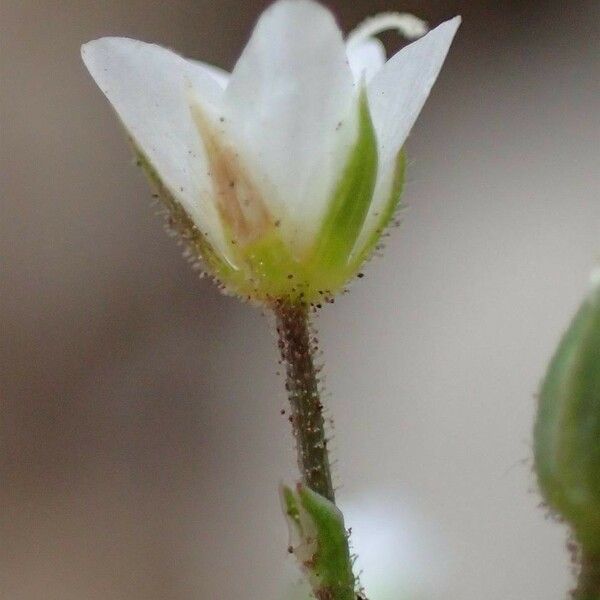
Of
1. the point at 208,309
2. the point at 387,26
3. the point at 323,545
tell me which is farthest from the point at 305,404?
the point at 208,309

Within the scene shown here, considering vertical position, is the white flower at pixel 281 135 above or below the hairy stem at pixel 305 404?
above

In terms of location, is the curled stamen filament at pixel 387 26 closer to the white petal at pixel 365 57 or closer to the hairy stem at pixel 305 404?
the white petal at pixel 365 57

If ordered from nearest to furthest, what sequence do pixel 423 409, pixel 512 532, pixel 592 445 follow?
pixel 592 445 → pixel 512 532 → pixel 423 409

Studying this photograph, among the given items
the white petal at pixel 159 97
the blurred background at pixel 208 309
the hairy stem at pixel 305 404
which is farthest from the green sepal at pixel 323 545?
the blurred background at pixel 208 309

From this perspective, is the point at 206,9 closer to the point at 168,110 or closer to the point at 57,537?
the point at 57,537

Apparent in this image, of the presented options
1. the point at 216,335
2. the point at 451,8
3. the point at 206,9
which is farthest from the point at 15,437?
the point at 451,8

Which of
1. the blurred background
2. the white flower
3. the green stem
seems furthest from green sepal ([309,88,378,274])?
the blurred background

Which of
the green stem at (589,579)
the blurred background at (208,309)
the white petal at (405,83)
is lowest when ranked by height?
the green stem at (589,579)
